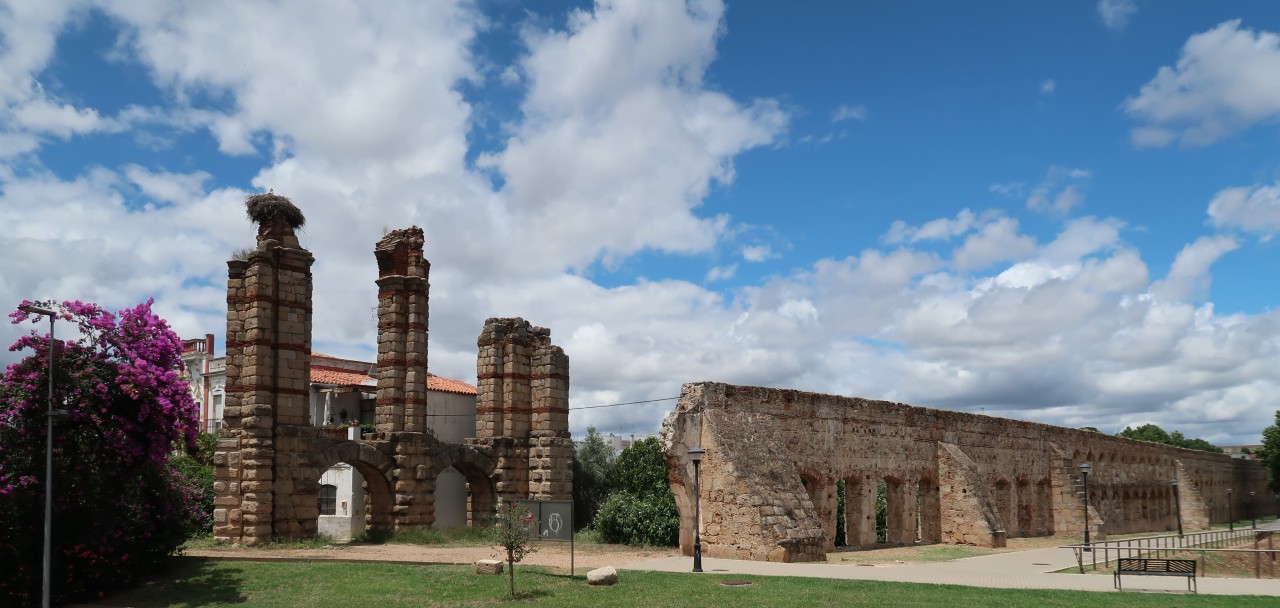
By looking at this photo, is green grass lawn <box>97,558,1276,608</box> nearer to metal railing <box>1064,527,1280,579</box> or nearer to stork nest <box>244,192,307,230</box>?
metal railing <box>1064,527,1280,579</box>

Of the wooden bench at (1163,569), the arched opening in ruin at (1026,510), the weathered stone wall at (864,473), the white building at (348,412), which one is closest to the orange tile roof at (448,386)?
the white building at (348,412)

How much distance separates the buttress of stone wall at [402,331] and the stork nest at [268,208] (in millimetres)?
4864

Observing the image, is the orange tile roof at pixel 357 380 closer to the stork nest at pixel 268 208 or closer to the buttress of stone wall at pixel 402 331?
the buttress of stone wall at pixel 402 331

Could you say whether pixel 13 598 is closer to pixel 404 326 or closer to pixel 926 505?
pixel 404 326

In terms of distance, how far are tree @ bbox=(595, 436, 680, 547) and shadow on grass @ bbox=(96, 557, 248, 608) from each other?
9275 millimetres

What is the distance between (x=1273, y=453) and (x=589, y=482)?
44.2 metres

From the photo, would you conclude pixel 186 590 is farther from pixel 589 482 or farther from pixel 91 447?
pixel 589 482

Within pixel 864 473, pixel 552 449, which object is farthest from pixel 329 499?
pixel 864 473

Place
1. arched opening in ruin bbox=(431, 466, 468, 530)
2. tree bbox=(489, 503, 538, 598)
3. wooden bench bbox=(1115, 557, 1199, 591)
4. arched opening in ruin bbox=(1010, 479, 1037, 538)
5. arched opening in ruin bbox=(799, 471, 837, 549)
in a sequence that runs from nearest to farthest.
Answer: tree bbox=(489, 503, 538, 598), wooden bench bbox=(1115, 557, 1199, 591), arched opening in ruin bbox=(799, 471, 837, 549), arched opening in ruin bbox=(431, 466, 468, 530), arched opening in ruin bbox=(1010, 479, 1037, 538)

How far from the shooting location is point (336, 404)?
33.5 meters

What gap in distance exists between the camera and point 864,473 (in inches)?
840

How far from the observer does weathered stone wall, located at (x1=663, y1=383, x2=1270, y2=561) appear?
17438mm

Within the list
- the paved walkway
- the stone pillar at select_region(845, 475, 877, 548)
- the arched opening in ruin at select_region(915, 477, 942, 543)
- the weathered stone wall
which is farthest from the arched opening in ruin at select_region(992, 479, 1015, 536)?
the paved walkway

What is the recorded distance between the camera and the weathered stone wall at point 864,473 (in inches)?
687
